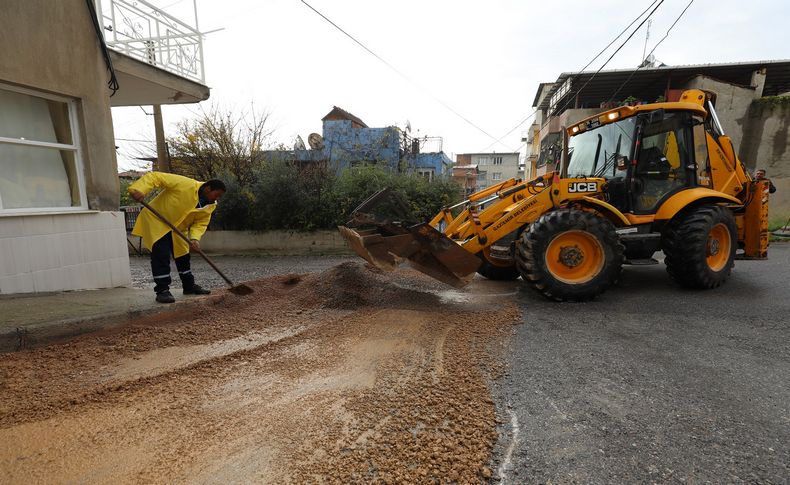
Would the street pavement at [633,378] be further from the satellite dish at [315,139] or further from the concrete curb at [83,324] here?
the satellite dish at [315,139]

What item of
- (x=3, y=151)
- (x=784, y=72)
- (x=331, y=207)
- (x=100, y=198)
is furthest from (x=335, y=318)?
(x=784, y=72)

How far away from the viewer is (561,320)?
420cm

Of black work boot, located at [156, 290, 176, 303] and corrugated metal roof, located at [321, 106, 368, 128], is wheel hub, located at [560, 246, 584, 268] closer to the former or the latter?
black work boot, located at [156, 290, 176, 303]

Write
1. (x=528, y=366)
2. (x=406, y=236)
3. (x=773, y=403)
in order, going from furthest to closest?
(x=406, y=236) → (x=528, y=366) → (x=773, y=403)

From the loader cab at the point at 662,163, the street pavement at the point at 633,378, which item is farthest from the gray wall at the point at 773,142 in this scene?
the loader cab at the point at 662,163

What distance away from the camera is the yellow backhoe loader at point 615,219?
187 inches

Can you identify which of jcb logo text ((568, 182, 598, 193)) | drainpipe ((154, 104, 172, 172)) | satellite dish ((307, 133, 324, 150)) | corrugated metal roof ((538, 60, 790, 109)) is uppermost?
corrugated metal roof ((538, 60, 790, 109))

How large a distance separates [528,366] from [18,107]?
636 cm

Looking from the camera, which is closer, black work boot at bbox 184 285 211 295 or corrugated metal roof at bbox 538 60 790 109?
black work boot at bbox 184 285 211 295

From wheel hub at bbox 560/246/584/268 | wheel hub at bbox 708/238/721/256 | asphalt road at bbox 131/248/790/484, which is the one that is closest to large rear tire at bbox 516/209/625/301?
wheel hub at bbox 560/246/584/268

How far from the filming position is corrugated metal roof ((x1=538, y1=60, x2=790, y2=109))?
1471 centimetres

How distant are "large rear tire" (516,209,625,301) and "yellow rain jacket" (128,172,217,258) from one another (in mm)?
4124

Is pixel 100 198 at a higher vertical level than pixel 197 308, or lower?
higher

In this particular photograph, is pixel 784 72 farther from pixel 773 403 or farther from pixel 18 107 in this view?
pixel 18 107
